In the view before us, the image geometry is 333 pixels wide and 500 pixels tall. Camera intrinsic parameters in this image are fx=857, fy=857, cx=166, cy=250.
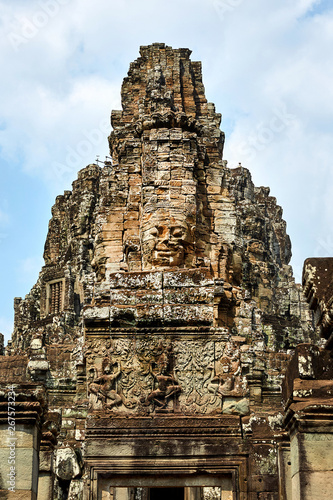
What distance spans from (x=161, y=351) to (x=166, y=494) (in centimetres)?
1041

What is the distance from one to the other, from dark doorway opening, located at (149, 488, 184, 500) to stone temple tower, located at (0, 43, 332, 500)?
0.20 ft

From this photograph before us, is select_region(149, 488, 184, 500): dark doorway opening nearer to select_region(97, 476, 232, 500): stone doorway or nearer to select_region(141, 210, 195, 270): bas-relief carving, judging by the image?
select_region(97, 476, 232, 500): stone doorway

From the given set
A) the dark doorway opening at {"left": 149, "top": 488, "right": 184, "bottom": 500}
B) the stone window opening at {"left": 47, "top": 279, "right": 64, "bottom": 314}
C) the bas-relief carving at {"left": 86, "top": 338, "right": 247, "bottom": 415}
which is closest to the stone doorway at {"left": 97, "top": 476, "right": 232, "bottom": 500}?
the dark doorway opening at {"left": 149, "top": 488, "right": 184, "bottom": 500}

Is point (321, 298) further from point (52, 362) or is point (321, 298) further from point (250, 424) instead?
point (52, 362)

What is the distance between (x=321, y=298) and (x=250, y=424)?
644cm

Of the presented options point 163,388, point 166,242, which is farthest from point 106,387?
point 166,242

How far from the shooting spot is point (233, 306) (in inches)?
632

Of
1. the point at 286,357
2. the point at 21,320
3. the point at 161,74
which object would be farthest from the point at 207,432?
the point at 21,320

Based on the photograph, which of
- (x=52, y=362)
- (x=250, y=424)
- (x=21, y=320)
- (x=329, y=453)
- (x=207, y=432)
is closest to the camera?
(x=329, y=453)

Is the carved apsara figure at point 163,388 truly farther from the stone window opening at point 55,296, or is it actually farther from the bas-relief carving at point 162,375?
the stone window opening at point 55,296

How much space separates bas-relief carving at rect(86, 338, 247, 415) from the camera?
12680mm

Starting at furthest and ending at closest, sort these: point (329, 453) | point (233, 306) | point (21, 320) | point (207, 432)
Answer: point (21, 320) → point (233, 306) → point (207, 432) → point (329, 453)

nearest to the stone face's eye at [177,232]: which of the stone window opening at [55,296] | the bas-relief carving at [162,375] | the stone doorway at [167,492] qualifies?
the bas-relief carving at [162,375]

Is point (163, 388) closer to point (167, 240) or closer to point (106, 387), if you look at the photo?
point (106, 387)
